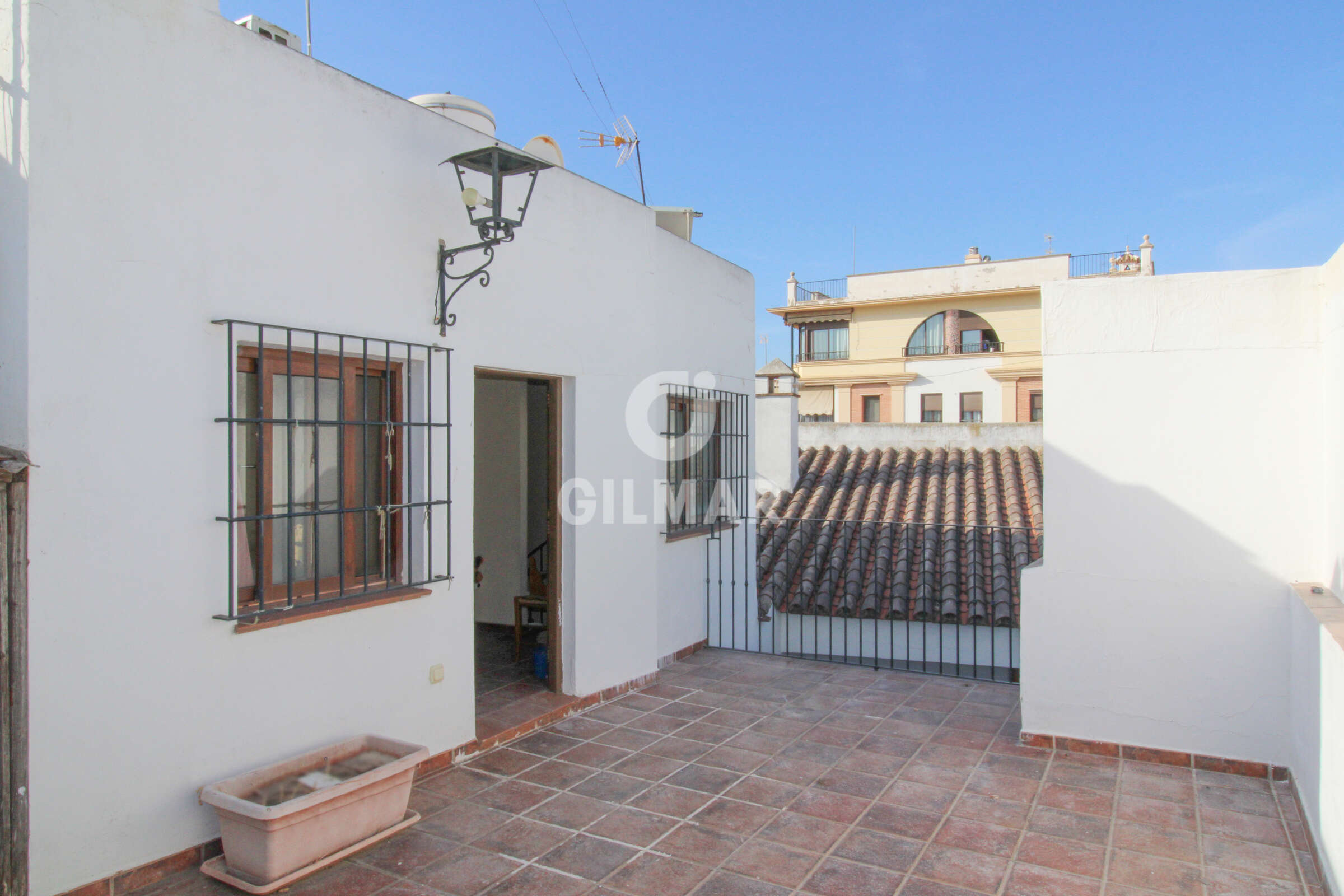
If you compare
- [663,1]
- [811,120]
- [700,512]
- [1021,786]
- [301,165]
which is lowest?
[1021,786]

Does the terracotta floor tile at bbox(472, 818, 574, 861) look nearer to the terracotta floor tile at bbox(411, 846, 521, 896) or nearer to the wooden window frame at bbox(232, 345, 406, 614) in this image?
the terracotta floor tile at bbox(411, 846, 521, 896)

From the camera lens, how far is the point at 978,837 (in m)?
3.25

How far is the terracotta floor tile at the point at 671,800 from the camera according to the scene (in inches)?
136

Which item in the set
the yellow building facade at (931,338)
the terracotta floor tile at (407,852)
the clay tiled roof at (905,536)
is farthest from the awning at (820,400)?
the terracotta floor tile at (407,852)

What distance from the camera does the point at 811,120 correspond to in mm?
10727

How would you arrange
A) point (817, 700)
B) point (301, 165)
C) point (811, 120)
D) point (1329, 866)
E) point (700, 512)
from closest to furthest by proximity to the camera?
point (1329, 866) → point (301, 165) → point (817, 700) → point (700, 512) → point (811, 120)

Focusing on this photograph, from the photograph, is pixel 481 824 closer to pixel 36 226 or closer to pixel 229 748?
pixel 229 748

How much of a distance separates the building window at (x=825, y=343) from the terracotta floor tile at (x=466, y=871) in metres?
25.9

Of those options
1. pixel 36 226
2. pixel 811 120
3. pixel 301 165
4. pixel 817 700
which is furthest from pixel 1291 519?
pixel 811 120

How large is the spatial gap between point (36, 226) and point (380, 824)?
238 centimetres

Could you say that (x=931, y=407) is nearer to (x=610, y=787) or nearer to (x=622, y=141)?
(x=622, y=141)

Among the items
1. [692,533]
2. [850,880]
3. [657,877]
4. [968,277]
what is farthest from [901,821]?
[968,277]

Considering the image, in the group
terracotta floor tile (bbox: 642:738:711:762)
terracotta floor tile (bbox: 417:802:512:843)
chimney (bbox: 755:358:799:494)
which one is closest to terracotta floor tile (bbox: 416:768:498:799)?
terracotta floor tile (bbox: 417:802:512:843)

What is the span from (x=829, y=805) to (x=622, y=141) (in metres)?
5.00
